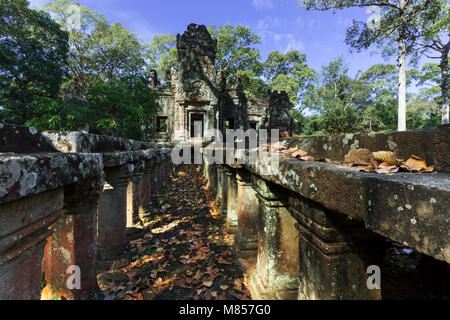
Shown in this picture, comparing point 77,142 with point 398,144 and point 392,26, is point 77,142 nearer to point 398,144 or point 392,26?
point 398,144

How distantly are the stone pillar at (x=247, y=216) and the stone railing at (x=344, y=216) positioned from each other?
2.62 feet

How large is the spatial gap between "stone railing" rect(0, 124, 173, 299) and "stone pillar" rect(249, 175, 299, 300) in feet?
4.96

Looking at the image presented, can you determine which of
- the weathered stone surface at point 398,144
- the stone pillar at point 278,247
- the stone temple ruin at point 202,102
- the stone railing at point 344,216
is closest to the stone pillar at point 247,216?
the stone railing at point 344,216

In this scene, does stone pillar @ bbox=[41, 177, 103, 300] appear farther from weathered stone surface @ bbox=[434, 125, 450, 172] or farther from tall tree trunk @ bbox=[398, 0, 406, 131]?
tall tree trunk @ bbox=[398, 0, 406, 131]

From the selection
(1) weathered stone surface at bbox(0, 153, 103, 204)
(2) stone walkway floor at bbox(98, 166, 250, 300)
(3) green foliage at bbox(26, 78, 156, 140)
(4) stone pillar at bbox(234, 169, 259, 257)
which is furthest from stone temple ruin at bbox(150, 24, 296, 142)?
(1) weathered stone surface at bbox(0, 153, 103, 204)

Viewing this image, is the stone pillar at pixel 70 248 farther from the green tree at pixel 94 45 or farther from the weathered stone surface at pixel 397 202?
the green tree at pixel 94 45

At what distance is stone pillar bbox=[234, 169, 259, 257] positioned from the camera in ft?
10.5

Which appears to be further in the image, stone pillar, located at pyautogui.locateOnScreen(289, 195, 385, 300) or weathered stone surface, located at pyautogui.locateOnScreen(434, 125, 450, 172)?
stone pillar, located at pyautogui.locateOnScreen(289, 195, 385, 300)

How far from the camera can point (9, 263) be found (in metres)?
0.89

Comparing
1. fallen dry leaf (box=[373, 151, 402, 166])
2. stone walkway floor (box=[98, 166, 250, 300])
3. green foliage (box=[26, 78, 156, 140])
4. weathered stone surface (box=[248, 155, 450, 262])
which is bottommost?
stone walkway floor (box=[98, 166, 250, 300])

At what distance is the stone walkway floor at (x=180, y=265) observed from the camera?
102 inches

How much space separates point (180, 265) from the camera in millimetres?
3182

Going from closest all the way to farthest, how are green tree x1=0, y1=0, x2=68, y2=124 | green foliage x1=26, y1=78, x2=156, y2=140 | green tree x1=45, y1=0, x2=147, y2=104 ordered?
1. green foliage x1=26, y1=78, x2=156, y2=140
2. green tree x1=0, y1=0, x2=68, y2=124
3. green tree x1=45, y1=0, x2=147, y2=104

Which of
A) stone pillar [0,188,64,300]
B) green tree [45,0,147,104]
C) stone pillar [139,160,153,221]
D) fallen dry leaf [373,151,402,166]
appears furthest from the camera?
green tree [45,0,147,104]
